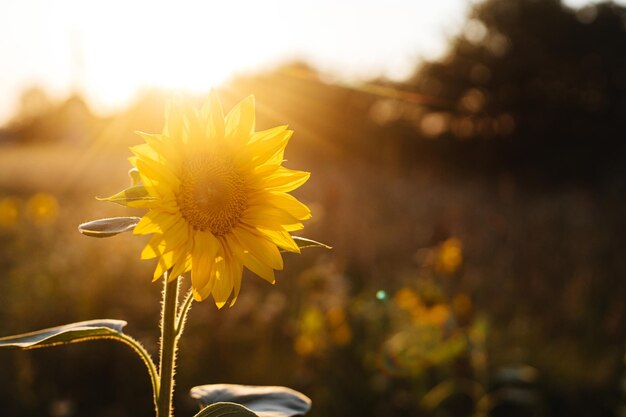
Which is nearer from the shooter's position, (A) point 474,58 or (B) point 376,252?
(B) point 376,252

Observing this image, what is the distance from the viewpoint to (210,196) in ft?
3.59

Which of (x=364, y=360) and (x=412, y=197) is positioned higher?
(x=412, y=197)

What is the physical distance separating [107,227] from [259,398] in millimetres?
403

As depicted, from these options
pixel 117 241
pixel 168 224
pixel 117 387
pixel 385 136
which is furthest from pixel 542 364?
pixel 385 136

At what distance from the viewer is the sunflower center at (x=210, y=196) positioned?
3.48 ft

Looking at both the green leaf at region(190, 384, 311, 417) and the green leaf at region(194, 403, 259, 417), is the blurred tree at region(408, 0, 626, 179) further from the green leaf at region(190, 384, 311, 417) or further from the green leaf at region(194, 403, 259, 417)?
the green leaf at region(194, 403, 259, 417)

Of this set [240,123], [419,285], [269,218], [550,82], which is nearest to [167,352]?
[269,218]

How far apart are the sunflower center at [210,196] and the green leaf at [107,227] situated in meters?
0.13

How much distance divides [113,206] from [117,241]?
2.60 meters

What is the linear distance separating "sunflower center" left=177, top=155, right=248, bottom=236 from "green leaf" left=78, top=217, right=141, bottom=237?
0.42ft

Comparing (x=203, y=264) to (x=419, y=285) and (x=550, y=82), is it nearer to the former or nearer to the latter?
(x=419, y=285)

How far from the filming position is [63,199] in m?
8.88

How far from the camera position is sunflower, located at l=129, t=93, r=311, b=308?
978 millimetres

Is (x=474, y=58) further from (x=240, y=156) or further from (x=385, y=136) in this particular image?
(x=240, y=156)
